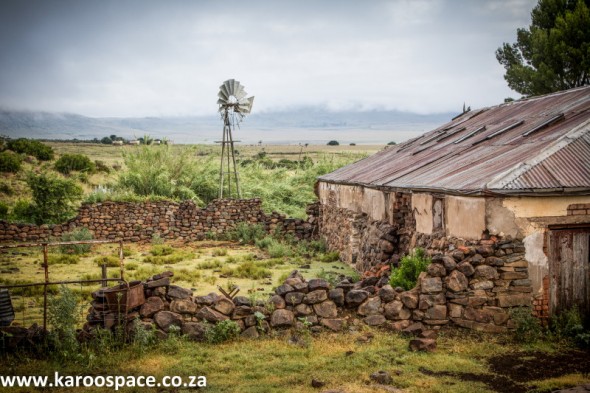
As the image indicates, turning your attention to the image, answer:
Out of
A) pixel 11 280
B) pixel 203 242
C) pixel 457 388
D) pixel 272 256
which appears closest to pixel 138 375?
pixel 457 388

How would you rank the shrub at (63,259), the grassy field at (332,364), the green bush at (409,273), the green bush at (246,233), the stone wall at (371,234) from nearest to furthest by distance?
the grassy field at (332,364)
the green bush at (409,273)
the stone wall at (371,234)
the shrub at (63,259)
the green bush at (246,233)

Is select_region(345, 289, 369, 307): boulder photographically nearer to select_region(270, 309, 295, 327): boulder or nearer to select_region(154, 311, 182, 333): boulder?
select_region(270, 309, 295, 327): boulder

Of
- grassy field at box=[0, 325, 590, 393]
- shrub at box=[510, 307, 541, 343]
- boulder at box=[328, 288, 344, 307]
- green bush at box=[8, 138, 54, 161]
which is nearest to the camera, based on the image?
grassy field at box=[0, 325, 590, 393]

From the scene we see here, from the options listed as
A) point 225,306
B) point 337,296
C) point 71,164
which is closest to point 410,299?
point 337,296

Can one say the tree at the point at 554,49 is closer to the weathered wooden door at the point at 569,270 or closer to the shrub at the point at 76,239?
the weathered wooden door at the point at 569,270

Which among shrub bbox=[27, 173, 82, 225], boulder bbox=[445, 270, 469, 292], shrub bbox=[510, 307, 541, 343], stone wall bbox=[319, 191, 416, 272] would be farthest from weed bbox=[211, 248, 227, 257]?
shrub bbox=[510, 307, 541, 343]

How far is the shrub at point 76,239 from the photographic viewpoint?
65.1 ft

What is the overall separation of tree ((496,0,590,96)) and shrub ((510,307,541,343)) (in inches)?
751

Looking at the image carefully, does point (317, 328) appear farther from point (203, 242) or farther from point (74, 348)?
point (203, 242)

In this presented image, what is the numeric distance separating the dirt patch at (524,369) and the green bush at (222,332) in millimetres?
2845

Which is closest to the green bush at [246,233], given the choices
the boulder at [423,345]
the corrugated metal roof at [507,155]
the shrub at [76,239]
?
the shrub at [76,239]

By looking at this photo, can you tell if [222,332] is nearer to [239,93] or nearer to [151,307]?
[151,307]

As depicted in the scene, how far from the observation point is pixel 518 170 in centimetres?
918

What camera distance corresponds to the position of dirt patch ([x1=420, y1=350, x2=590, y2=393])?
6.82 metres
